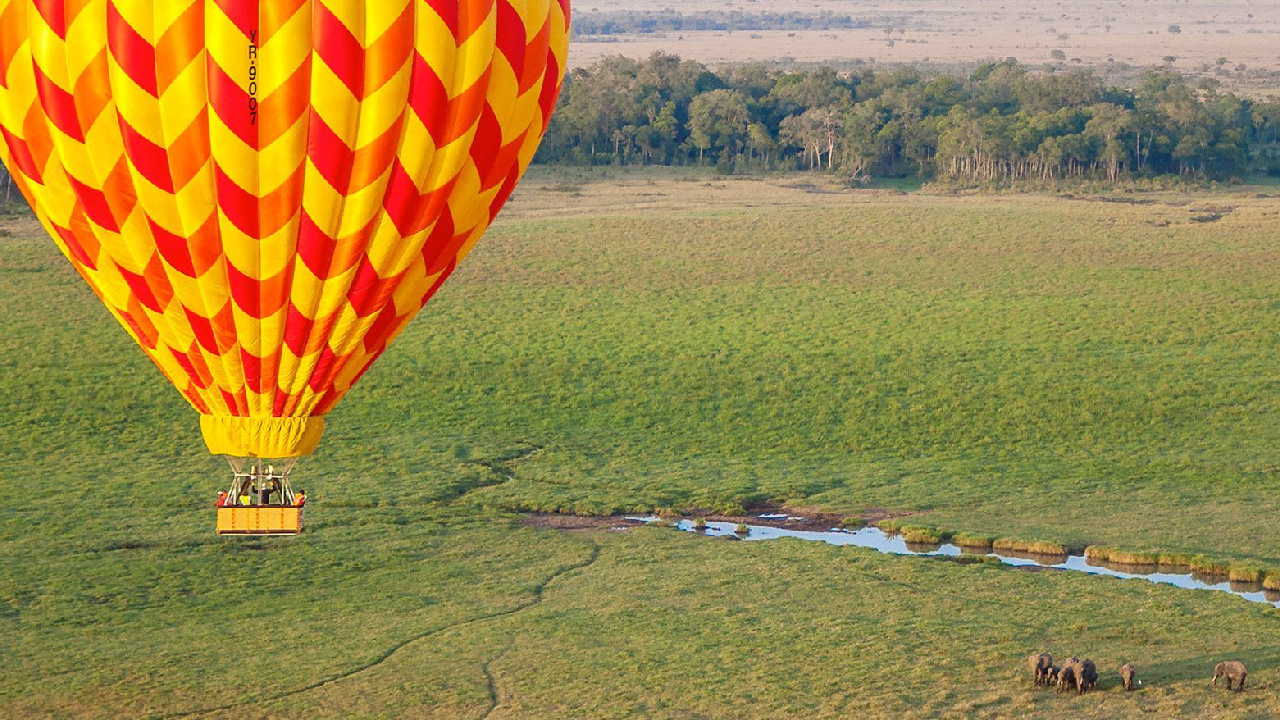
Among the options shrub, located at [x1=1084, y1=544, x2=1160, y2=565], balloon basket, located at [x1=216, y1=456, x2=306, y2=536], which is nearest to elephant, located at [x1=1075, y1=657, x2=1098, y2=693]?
shrub, located at [x1=1084, y1=544, x2=1160, y2=565]

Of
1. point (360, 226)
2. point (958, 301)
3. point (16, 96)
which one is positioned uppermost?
point (16, 96)

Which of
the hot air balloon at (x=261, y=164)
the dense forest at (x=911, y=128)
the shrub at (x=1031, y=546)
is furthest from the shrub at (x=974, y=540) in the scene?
the dense forest at (x=911, y=128)

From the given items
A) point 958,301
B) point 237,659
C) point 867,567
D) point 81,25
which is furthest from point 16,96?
point 958,301

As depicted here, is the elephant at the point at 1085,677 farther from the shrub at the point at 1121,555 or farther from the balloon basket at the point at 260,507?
the balloon basket at the point at 260,507

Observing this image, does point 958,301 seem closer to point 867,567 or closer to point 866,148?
point 867,567

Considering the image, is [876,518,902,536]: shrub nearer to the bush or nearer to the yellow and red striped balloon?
the bush

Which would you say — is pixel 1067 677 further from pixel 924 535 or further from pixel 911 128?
pixel 911 128
